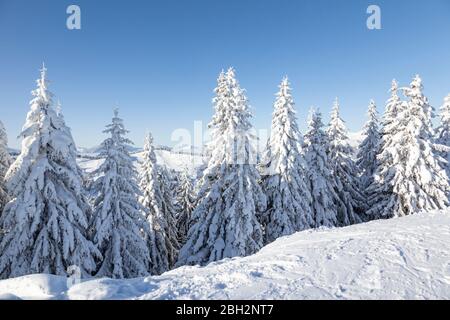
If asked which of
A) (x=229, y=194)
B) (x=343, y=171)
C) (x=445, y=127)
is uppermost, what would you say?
(x=445, y=127)

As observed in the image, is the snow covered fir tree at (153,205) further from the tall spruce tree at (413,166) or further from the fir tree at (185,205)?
the tall spruce tree at (413,166)

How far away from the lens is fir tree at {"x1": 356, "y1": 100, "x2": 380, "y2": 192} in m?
30.1

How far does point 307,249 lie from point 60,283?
650cm

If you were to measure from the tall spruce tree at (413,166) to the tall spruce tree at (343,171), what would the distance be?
2789 mm

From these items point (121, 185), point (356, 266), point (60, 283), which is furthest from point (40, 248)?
point (356, 266)

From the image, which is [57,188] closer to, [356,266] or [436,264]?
[356,266]

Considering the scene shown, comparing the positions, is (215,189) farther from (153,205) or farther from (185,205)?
(185,205)

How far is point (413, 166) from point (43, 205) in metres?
24.4

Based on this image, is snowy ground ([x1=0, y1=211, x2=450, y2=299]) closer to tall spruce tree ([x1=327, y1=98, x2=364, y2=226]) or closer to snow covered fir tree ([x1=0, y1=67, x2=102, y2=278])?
snow covered fir tree ([x1=0, y1=67, x2=102, y2=278])

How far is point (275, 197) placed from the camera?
73.2 feet

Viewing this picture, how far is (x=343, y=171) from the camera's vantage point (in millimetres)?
27609

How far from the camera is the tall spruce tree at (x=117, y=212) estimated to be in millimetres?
17781

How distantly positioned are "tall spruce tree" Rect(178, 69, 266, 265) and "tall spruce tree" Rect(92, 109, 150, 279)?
3.32 meters

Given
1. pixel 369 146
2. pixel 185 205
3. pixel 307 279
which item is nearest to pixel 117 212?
pixel 307 279
